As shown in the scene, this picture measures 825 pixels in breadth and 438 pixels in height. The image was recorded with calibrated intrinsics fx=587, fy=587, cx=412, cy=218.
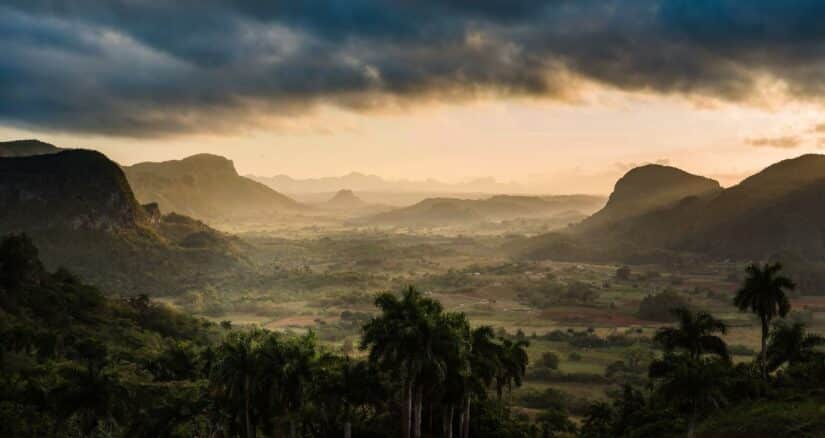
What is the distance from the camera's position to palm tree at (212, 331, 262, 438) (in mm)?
43344

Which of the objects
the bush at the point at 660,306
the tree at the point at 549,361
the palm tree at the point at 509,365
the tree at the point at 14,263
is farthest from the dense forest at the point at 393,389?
the bush at the point at 660,306

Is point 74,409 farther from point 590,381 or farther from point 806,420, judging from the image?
point 590,381

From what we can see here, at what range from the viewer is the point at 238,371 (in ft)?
142

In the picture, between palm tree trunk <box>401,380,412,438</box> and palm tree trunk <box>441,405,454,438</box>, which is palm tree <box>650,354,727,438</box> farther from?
palm tree trunk <box>401,380,412,438</box>

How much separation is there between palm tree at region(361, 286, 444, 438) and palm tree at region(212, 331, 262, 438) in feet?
27.5

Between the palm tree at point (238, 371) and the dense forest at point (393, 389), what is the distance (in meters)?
0.10

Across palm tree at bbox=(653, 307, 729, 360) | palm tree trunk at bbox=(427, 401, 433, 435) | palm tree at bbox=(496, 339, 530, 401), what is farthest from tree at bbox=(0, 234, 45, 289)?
palm tree at bbox=(653, 307, 729, 360)

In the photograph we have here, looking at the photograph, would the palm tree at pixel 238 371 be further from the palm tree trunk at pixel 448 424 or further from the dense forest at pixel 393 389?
the palm tree trunk at pixel 448 424

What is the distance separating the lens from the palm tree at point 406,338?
4259 cm

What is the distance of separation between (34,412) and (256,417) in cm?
2143

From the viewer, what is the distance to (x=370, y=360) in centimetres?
4450

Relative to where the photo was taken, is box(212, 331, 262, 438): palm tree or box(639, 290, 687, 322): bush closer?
box(212, 331, 262, 438): palm tree

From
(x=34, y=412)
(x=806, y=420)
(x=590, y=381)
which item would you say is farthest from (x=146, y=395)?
(x=590, y=381)

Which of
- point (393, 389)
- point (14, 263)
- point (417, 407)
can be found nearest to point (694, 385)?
point (417, 407)
